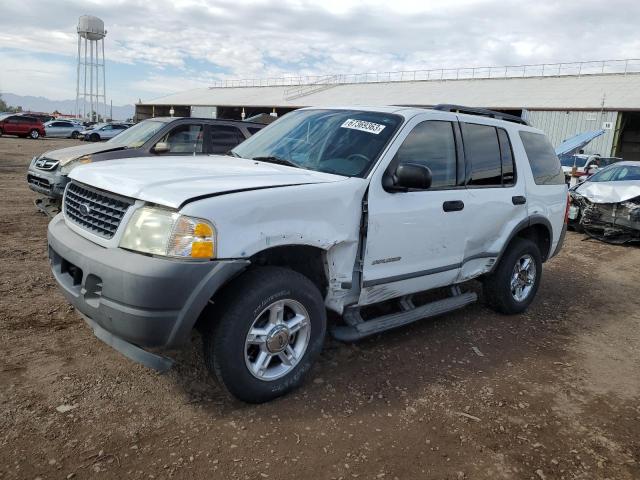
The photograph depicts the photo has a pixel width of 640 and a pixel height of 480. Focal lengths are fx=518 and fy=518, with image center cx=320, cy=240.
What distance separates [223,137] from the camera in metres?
8.70

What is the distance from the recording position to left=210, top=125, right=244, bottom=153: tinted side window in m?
8.58

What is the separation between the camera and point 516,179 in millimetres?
4926

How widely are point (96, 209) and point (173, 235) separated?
0.78m

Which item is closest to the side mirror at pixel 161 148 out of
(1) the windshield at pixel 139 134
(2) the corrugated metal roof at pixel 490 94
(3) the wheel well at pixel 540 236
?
(1) the windshield at pixel 139 134

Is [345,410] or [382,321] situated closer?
[345,410]

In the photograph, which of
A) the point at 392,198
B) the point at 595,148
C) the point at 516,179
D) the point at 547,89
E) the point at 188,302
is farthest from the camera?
the point at 547,89

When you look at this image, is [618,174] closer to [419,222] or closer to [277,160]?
[419,222]

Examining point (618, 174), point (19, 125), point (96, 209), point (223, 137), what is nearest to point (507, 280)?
point (96, 209)

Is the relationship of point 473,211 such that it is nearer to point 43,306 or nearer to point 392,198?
point 392,198

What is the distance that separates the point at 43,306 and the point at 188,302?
8.10 ft

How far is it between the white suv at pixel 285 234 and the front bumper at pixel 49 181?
455cm

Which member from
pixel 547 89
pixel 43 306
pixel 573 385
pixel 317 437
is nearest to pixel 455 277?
pixel 573 385

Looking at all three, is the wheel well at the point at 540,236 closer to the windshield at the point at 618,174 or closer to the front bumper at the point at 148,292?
the front bumper at the point at 148,292

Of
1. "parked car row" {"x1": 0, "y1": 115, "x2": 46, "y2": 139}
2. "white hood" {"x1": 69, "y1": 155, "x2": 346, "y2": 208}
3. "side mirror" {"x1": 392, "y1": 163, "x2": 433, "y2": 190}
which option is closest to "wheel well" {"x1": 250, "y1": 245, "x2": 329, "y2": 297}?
"white hood" {"x1": 69, "y1": 155, "x2": 346, "y2": 208}
